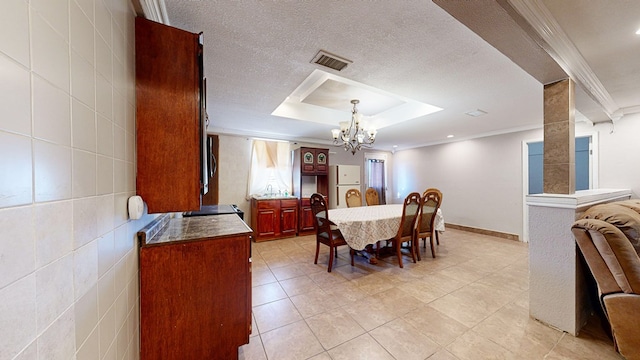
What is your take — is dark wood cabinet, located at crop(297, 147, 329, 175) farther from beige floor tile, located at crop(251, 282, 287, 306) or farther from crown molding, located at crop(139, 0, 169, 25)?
crown molding, located at crop(139, 0, 169, 25)

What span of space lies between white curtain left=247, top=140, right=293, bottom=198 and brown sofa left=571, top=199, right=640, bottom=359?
14.3ft

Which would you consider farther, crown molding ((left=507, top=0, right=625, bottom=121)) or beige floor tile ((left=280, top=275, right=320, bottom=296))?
beige floor tile ((left=280, top=275, right=320, bottom=296))

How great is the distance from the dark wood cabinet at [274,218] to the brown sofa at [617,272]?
3901mm

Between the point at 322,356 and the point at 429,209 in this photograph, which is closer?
the point at 322,356

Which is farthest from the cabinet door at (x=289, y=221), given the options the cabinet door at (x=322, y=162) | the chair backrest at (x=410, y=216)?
the chair backrest at (x=410, y=216)

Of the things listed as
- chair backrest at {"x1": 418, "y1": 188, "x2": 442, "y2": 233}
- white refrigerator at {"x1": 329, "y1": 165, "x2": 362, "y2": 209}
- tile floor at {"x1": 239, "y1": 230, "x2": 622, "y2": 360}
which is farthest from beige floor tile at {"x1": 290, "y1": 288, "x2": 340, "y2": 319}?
white refrigerator at {"x1": 329, "y1": 165, "x2": 362, "y2": 209}

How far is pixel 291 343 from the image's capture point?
164cm

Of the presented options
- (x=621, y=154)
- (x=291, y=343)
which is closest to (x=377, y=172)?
(x=621, y=154)

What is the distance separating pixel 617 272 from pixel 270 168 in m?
4.66

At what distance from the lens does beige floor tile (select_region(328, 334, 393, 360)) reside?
59.2 inches

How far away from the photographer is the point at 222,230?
1.48 metres

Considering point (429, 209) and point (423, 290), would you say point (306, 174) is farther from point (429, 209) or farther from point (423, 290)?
point (423, 290)

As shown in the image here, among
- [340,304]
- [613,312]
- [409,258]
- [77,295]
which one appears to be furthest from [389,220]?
[77,295]

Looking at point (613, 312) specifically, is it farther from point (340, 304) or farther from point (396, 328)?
point (340, 304)
